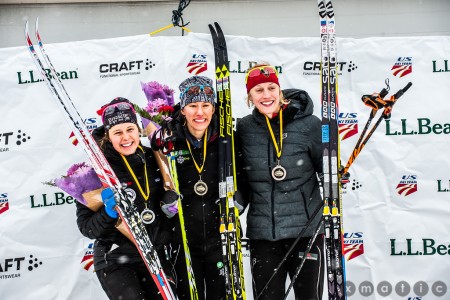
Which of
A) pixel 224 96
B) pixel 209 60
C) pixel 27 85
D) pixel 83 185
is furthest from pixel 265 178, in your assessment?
pixel 27 85

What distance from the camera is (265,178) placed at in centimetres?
341

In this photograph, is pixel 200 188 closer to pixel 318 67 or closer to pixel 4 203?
pixel 318 67

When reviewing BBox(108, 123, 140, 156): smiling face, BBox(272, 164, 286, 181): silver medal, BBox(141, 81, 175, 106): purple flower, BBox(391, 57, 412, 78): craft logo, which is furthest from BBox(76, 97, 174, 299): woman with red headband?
Answer: BBox(391, 57, 412, 78): craft logo

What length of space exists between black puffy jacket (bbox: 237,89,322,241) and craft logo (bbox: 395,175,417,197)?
1.76m

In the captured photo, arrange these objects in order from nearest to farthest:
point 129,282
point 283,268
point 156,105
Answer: point 129,282
point 283,268
point 156,105

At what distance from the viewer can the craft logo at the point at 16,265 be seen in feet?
15.9

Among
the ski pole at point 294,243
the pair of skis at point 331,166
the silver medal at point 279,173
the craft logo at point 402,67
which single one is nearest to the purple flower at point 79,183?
the silver medal at point 279,173

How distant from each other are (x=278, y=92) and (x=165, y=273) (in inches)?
51.8

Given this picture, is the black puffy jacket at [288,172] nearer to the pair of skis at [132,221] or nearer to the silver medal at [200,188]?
the silver medal at [200,188]

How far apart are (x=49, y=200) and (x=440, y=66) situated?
3.71 m

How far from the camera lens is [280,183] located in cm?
338

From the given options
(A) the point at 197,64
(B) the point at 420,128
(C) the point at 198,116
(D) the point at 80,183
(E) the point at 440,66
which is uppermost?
(A) the point at 197,64

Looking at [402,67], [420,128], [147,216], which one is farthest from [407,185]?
[147,216]

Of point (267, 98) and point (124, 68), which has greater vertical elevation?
point (124, 68)
